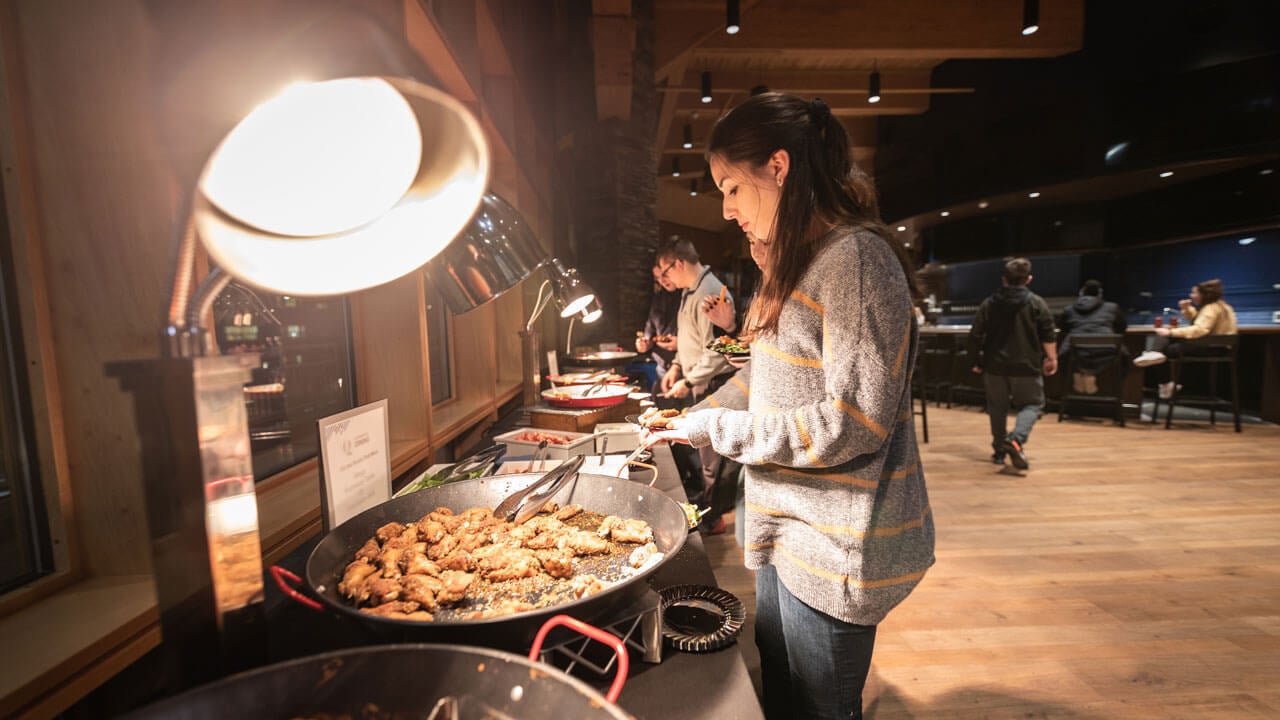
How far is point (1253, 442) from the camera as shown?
221 inches

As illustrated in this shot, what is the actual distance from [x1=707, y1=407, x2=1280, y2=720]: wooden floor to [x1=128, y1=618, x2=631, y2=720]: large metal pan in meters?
1.98

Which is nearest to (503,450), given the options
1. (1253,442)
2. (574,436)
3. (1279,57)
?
(574,436)

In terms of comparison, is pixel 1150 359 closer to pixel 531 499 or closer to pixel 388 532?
pixel 531 499

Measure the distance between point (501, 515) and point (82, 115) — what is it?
95cm

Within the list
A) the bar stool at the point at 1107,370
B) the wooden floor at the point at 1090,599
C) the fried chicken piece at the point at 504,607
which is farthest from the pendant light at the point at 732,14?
the bar stool at the point at 1107,370

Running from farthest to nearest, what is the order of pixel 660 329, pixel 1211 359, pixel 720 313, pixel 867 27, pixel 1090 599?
pixel 1211 359 < pixel 867 27 < pixel 660 329 < pixel 720 313 < pixel 1090 599

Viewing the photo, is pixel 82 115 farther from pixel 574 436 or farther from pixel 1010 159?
pixel 1010 159

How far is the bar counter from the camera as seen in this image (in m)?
0.70

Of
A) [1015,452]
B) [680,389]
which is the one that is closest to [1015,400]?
[1015,452]

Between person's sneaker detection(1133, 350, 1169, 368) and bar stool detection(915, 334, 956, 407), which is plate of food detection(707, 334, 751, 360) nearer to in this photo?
bar stool detection(915, 334, 956, 407)

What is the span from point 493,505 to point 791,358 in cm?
79

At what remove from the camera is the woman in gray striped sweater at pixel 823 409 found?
96 cm

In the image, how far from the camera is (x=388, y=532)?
105 cm

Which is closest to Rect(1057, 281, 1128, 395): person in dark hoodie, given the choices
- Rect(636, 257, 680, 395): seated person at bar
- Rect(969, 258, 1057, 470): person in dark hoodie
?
Rect(969, 258, 1057, 470): person in dark hoodie
